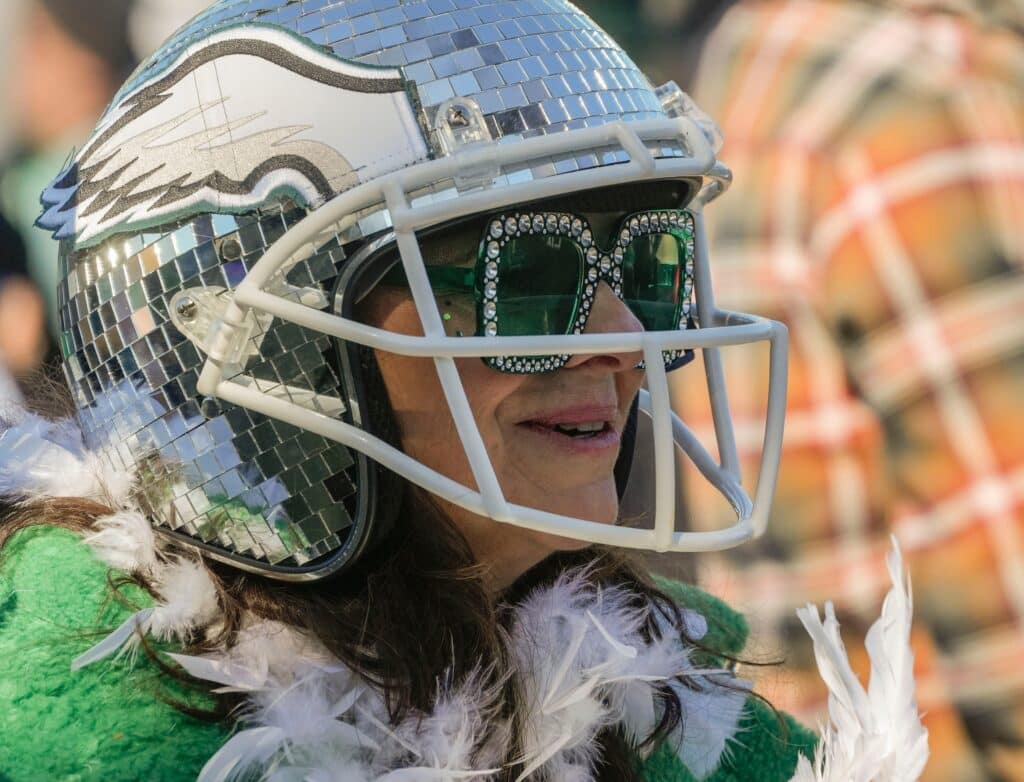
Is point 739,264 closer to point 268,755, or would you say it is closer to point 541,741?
point 541,741

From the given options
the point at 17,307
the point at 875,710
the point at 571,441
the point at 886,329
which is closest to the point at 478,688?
the point at 571,441

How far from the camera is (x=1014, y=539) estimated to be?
205cm

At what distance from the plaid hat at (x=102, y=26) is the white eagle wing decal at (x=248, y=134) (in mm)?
1490

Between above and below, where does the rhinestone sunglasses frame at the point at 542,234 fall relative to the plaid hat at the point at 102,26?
below

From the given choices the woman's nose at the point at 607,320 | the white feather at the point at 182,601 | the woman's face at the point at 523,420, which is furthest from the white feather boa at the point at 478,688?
the woman's nose at the point at 607,320

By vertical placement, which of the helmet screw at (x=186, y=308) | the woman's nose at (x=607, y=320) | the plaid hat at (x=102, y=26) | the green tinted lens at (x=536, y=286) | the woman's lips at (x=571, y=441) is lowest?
the woman's lips at (x=571, y=441)

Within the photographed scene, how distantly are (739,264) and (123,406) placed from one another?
3.95 ft

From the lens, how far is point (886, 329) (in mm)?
2080

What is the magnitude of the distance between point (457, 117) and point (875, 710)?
810 millimetres

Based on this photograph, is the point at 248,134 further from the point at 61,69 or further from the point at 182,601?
the point at 61,69

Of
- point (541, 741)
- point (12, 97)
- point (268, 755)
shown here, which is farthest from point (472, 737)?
point (12, 97)

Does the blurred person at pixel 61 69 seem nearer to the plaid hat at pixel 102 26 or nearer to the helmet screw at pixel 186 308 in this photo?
the plaid hat at pixel 102 26

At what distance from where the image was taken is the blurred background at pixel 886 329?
80.3 inches

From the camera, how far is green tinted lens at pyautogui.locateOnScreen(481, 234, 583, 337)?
1273mm
